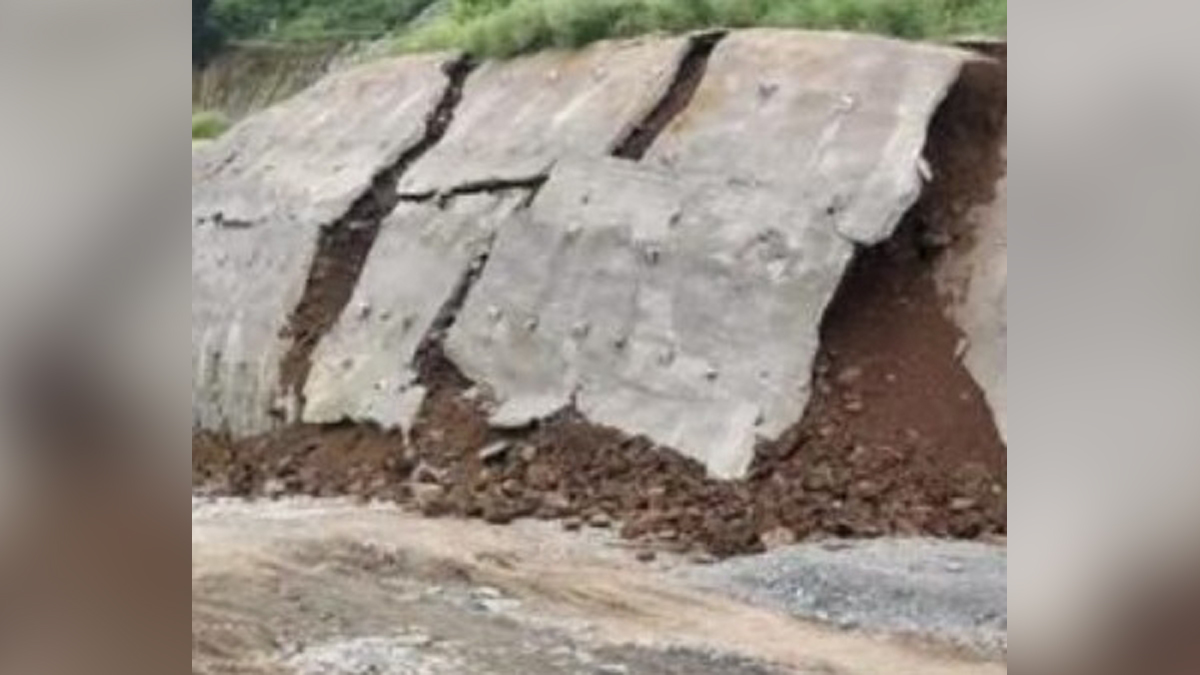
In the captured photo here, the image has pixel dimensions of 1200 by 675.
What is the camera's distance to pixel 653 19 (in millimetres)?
2537

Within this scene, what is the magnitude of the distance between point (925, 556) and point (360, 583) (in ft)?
2.50

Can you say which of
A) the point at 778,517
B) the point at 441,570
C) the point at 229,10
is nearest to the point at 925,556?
the point at 778,517

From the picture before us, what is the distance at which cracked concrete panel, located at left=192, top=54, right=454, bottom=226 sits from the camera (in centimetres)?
244

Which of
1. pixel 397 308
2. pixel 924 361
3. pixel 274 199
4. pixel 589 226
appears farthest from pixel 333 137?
pixel 924 361

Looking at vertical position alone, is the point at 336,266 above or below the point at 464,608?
above

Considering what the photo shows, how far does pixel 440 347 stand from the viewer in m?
2.46

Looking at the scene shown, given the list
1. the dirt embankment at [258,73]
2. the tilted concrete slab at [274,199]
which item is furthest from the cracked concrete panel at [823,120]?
the dirt embankment at [258,73]

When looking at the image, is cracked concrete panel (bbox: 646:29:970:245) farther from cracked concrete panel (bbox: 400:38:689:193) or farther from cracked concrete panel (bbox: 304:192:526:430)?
cracked concrete panel (bbox: 304:192:526:430)

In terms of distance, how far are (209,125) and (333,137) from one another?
22cm

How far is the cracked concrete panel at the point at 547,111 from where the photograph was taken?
2.50 meters

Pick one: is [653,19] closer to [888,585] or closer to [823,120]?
[823,120]
